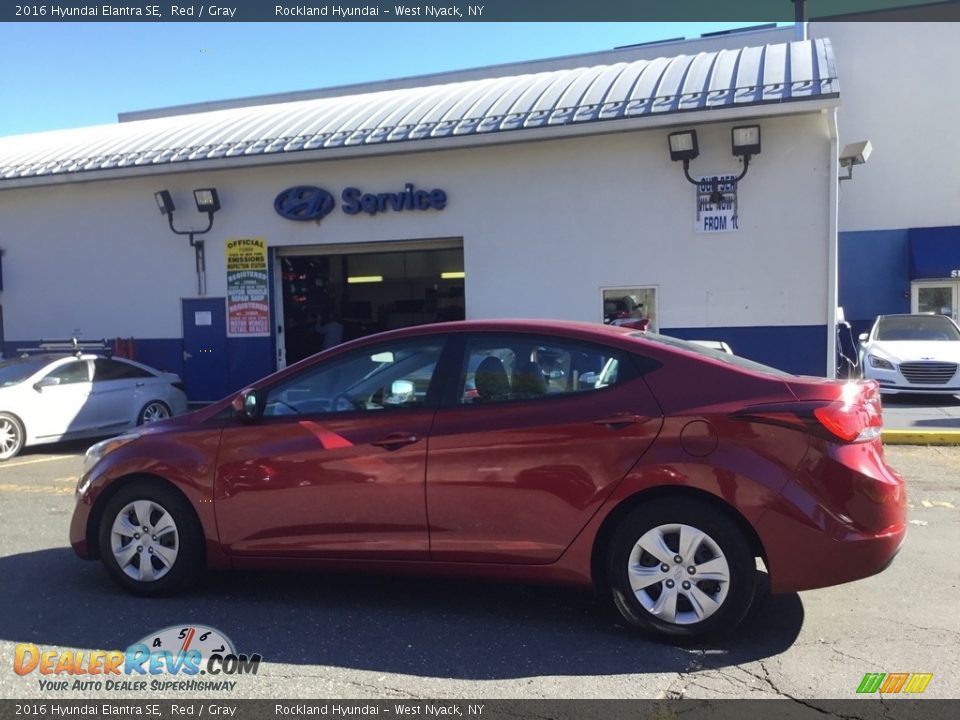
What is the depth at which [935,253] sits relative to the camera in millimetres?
20875

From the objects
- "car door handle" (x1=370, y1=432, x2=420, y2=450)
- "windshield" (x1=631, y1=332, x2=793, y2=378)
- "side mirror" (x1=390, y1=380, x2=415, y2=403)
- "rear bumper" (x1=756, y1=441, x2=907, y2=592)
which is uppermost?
"windshield" (x1=631, y1=332, x2=793, y2=378)

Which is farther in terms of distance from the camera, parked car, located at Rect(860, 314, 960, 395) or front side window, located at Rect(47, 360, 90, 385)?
parked car, located at Rect(860, 314, 960, 395)

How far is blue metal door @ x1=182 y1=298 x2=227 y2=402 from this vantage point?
1391cm

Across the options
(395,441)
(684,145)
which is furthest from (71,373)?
(684,145)

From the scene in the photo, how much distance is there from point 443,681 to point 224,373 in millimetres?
11248

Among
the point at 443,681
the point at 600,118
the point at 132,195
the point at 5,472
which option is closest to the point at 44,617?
the point at 443,681

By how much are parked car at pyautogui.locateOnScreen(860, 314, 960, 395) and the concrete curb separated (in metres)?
3.11

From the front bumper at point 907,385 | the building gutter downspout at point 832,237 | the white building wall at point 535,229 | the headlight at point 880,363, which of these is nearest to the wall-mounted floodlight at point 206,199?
the white building wall at point 535,229

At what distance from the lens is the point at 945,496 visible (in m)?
7.05

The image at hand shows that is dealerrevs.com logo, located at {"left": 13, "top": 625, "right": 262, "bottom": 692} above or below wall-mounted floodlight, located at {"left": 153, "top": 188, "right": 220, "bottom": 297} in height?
below

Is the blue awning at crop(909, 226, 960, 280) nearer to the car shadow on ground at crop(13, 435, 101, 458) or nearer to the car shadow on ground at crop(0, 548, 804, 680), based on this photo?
the car shadow on ground at crop(0, 548, 804, 680)

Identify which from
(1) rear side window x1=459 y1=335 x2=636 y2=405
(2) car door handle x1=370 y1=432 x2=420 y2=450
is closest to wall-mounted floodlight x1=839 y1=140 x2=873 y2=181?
(1) rear side window x1=459 y1=335 x2=636 y2=405

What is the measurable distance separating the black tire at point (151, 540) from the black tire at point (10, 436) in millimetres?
6227

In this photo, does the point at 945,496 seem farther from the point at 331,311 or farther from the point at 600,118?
the point at 331,311
